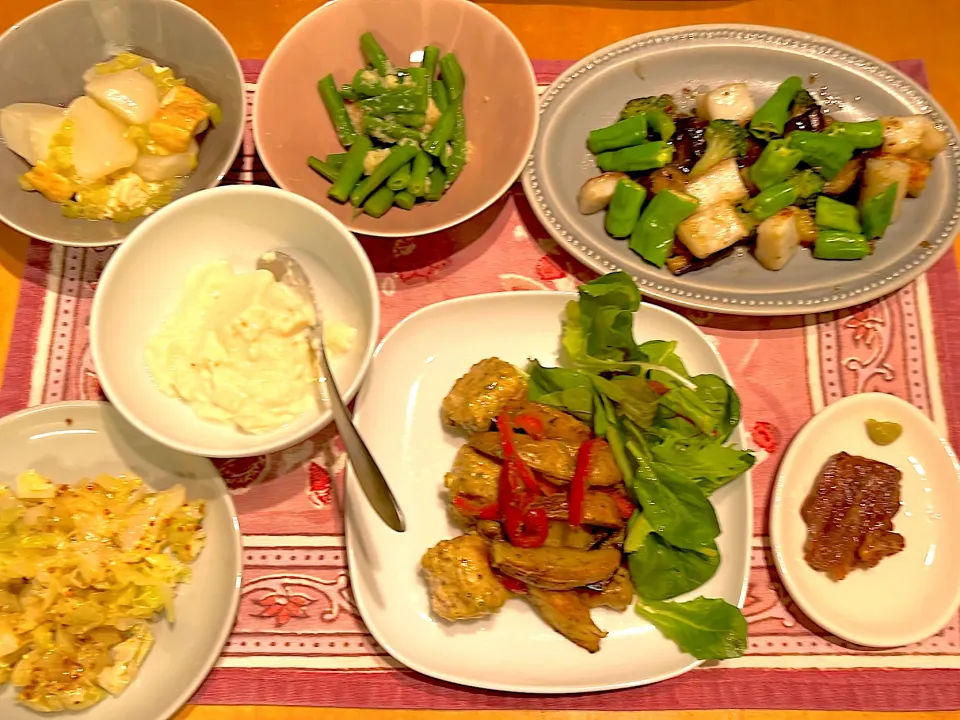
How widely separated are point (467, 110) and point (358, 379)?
3.56 ft

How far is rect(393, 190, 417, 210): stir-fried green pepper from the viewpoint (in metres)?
2.18

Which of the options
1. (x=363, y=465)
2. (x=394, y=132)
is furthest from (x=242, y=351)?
(x=394, y=132)

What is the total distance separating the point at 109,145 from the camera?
81.1 inches

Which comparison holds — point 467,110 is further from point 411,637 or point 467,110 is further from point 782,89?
point 411,637

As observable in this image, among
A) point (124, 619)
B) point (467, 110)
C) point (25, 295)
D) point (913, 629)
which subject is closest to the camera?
point (124, 619)

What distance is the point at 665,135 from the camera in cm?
232

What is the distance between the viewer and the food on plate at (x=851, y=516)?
193 centimetres

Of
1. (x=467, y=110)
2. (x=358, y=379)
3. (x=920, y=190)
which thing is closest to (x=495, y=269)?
(x=467, y=110)

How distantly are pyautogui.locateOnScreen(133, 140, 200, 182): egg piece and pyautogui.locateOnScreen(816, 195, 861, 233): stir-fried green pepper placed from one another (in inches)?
Result: 77.7

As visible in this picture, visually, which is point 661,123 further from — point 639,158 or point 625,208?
point 625,208

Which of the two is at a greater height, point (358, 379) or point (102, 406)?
point (358, 379)

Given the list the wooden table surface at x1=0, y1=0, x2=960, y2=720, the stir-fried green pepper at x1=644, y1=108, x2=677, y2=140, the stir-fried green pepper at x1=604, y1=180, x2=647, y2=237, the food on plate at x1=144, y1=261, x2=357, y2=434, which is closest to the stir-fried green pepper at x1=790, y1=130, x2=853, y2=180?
the stir-fried green pepper at x1=644, y1=108, x2=677, y2=140

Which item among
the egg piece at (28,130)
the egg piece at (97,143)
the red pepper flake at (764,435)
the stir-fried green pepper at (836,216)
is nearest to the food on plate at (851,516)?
the red pepper flake at (764,435)

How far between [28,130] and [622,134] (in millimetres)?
1815
